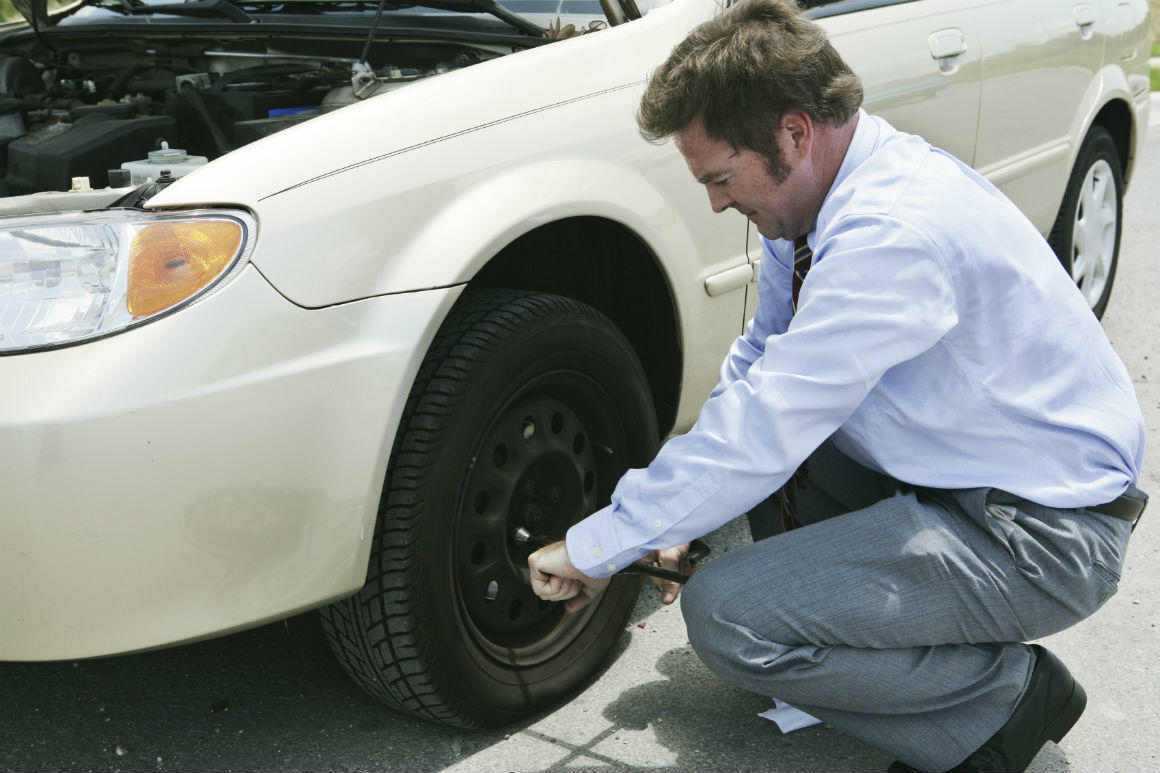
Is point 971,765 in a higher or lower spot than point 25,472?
lower

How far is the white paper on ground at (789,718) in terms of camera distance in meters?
2.47

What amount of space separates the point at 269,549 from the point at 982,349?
3.50ft

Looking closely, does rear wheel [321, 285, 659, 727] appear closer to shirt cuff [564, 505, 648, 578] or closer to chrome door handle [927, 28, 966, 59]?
shirt cuff [564, 505, 648, 578]

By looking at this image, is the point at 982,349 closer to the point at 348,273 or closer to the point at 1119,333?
the point at 348,273

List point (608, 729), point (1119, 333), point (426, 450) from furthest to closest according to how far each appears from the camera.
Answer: point (1119, 333) < point (608, 729) < point (426, 450)

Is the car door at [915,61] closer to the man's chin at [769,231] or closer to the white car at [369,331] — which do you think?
the white car at [369,331]

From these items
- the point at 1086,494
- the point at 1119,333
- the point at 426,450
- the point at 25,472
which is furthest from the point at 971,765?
the point at 1119,333

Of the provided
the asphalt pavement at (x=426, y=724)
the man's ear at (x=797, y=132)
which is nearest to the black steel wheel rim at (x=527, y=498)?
the asphalt pavement at (x=426, y=724)

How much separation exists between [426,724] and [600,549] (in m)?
0.64

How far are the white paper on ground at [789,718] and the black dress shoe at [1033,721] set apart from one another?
249 millimetres

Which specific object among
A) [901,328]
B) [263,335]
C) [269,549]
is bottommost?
[269,549]

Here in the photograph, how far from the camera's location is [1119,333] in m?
4.79

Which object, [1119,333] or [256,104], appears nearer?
[256,104]

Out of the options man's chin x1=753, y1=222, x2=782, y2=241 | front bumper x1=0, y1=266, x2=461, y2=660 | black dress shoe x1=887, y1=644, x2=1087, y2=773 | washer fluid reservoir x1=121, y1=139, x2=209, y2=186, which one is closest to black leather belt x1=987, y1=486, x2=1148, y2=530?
black dress shoe x1=887, y1=644, x2=1087, y2=773
